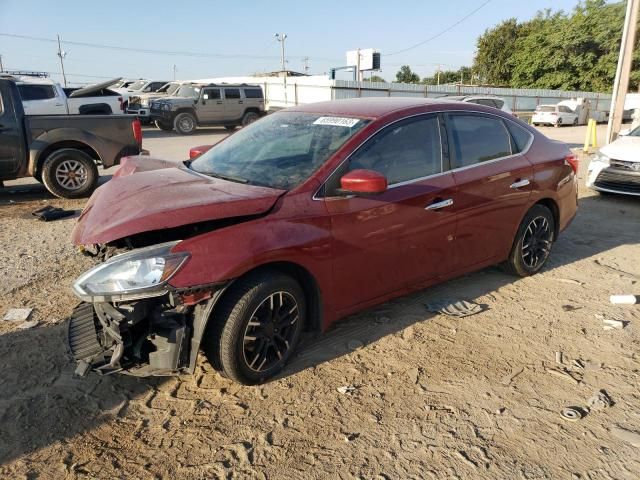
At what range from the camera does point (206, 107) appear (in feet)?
71.5

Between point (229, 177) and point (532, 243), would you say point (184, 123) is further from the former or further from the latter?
point (229, 177)

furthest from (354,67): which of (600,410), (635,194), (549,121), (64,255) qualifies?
(600,410)

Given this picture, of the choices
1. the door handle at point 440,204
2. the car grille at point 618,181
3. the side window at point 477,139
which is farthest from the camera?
the car grille at point 618,181

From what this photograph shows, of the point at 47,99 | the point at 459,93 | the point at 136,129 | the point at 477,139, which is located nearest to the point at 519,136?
the point at 477,139

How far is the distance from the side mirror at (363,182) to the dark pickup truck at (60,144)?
6506mm

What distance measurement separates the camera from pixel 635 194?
806 cm

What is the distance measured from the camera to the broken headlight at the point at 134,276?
8.80 ft

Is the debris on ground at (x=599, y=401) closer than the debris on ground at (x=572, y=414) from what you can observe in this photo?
No

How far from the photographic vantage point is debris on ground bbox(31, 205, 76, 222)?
275 inches

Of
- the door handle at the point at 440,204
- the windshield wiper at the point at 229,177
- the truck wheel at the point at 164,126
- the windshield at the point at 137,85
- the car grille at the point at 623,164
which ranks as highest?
the windshield at the point at 137,85

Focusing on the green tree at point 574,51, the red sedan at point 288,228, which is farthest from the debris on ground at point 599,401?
the green tree at point 574,51

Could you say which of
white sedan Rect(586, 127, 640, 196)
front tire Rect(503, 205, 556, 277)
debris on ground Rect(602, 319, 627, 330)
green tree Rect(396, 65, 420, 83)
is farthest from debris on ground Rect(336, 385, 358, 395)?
green tree Rect(396, 65, 420, 83)

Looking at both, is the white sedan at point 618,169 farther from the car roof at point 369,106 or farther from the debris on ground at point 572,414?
the debris on ground at point 572,414

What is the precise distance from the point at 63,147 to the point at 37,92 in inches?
339
